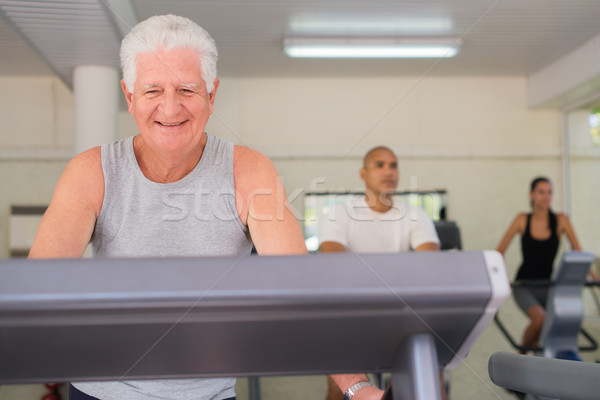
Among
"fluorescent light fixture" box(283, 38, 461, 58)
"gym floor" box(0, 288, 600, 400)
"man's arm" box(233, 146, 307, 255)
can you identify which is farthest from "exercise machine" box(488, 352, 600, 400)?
"fluorescent light fixture" box(283, 38, 461, 58)

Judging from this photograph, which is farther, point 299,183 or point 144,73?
point 299,183

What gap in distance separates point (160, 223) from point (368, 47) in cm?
435

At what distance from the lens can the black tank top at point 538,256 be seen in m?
4.09

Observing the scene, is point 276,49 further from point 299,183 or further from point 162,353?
point 162,353

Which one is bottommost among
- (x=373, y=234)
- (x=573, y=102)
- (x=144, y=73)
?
(x=373, y=234)

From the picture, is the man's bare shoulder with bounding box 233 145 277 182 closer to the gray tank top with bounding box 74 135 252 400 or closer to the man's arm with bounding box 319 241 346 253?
the gray tank top with bounding box 74 135 252 400

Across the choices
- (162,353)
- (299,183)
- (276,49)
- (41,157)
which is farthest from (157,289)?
(41,157)

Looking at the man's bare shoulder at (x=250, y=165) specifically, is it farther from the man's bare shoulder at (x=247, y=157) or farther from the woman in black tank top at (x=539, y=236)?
the woman in black tank top at (x=539, y=236)

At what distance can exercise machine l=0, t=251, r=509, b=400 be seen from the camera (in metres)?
0.40

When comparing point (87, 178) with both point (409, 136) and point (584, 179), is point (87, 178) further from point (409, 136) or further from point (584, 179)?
point (584, 179)

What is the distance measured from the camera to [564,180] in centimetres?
640

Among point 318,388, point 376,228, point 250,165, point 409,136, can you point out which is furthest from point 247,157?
point 409,136

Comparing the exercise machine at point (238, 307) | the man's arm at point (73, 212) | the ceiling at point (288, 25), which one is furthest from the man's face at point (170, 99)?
the ceiling at point (288, 25)

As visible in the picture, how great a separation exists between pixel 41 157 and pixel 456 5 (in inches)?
182
